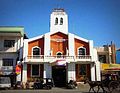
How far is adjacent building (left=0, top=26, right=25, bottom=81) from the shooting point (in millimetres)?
35684

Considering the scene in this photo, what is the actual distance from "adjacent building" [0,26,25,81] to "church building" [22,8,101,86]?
219 cm

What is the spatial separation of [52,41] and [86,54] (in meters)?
5.55

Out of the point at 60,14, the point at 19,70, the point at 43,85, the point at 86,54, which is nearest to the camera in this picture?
the point at 43,85

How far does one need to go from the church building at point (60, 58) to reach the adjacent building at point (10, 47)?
219 cm

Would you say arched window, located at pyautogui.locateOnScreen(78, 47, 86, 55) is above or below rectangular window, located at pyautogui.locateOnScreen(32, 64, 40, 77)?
above

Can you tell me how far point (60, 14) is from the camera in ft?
129

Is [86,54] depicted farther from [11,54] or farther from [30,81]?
[11,54]

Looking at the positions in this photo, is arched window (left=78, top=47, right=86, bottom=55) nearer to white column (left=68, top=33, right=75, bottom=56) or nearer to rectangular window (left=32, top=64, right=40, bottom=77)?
white column (left=68, top=33, right=75, bottom=56)

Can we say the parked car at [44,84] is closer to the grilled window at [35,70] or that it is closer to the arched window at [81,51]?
the grilled window at [35,70]

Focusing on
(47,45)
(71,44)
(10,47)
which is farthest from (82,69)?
(10,47)

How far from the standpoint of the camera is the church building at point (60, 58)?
111ft

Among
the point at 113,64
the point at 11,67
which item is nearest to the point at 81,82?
the point at 113,64

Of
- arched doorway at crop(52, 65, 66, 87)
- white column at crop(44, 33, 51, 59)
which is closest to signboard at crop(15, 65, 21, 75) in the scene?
white column at crop(44, 33, 51, 59)

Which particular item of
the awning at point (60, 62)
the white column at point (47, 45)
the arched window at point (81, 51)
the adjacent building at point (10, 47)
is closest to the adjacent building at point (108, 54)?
A: the arched window at point (81, 51)
